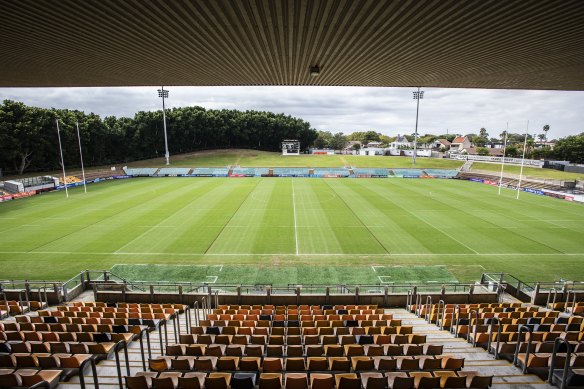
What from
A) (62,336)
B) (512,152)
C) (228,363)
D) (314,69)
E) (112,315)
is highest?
(314,69)

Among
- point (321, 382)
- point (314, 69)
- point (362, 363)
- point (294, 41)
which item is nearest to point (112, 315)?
point (321, 382)

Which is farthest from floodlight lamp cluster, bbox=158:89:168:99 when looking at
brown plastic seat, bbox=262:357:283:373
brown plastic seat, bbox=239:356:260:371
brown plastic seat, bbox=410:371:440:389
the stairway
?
brown plastic seat, bbox=410:371:440:389

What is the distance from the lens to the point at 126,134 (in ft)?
249

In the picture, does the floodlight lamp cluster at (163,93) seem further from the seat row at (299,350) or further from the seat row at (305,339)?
the seat row at (299,350)

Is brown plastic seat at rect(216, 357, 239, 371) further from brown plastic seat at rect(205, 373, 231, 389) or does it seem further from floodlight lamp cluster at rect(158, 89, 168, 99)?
floodlight lamp cluster at rect(158, 89, 168, 99)

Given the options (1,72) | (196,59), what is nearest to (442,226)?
(196,59)

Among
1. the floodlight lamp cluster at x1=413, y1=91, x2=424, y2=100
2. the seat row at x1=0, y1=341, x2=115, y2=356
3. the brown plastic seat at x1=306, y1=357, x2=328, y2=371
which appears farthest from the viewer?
the floodlight lamp cluster at x1=413, y1=91, x2=424, y2=100

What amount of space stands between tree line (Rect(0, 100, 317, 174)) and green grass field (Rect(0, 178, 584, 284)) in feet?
60.3

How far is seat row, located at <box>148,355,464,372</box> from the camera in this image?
6.34m

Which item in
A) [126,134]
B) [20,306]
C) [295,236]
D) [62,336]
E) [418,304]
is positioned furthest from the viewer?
[126,134]

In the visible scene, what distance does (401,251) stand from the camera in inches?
845

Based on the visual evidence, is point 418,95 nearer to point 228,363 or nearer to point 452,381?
point 452,381

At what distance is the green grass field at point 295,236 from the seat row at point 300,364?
10628 mm

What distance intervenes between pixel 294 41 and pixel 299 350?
8.90m
